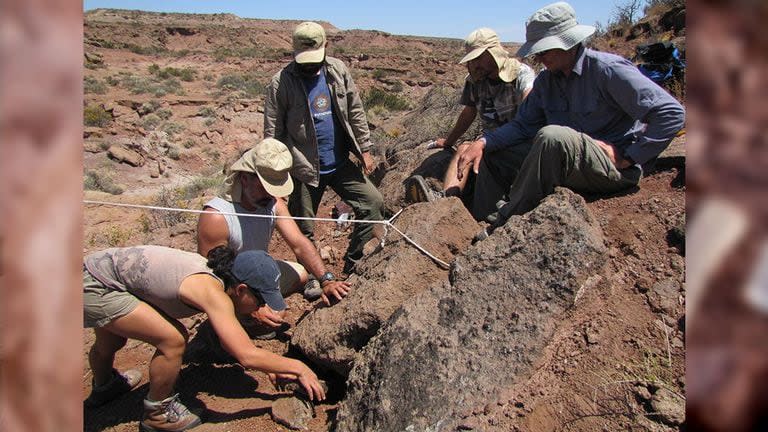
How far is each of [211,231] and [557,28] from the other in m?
2.37

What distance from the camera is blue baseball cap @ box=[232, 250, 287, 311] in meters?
3.27

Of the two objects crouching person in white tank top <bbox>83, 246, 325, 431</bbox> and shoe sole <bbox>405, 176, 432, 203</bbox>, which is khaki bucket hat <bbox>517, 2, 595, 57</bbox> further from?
crouching person in white tank top <bbox>83, 246, 325, 431</bbox>

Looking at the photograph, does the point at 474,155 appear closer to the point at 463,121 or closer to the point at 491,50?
the point at 491,50

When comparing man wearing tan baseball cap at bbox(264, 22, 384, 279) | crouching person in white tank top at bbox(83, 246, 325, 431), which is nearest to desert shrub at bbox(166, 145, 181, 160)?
man wearing tan baseball cap at bbox(264, 22, 384, 279)

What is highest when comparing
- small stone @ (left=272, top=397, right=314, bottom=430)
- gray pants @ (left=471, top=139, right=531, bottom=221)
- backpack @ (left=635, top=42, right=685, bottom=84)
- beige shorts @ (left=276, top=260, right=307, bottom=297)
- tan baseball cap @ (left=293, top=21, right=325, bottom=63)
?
backpack @ (left=635, top=42, right=685, bottom=84)

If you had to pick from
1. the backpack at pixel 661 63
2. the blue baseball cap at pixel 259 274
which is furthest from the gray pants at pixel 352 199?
the backpack at pixel 661 63

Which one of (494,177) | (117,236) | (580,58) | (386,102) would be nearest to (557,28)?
(580,58)

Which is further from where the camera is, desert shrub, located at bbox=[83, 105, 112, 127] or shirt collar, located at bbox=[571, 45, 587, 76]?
desert shrub, located at bbox=[83, 105, 112, 127]

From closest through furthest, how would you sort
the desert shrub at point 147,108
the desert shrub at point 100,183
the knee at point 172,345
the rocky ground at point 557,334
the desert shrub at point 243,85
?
1. the rocky ground at point 557,334
2. the knee at point 172,345
3. the desert shrub at point 100,183
4. the desert shrub at point 147,108
5. the desert shrub at point 243,85

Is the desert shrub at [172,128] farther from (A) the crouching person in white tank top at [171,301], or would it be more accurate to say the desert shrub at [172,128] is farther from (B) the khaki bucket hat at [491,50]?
(A) the crouching person in white tank top at [171,301]

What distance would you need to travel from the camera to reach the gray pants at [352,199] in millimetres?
4703

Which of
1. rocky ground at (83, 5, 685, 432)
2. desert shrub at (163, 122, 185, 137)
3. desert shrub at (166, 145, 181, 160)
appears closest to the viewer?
rocky ground at (83, 5, 685, 432)

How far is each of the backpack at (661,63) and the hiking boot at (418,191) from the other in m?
2.87

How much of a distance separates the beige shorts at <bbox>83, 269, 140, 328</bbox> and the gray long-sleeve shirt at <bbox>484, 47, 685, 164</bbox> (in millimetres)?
2483
